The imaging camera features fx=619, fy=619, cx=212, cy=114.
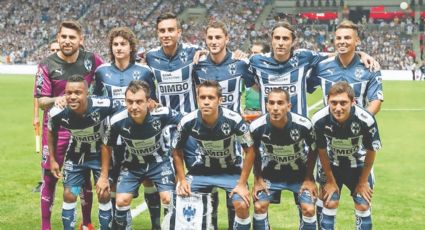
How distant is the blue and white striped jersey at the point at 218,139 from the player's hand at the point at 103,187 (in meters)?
0.77

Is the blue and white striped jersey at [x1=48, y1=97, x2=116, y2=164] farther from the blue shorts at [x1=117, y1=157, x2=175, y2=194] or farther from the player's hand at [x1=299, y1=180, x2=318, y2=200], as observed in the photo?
the player's hand at [x1=299, y1=180, x2=318, y2=200]

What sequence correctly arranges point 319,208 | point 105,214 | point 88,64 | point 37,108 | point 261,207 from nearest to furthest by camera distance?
1. point 261,207
2. point 105,214
3. point 319,208
4. point 88,64
5. point 37,108

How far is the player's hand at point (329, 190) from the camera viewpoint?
19.4 ft

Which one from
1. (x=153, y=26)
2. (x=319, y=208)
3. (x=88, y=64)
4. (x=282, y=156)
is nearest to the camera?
(x=282, y=156)

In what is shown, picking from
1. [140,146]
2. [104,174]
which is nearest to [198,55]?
[140,146]

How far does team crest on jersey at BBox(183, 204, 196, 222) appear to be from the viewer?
19.1 ft

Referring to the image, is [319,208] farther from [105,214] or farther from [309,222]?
[105,214]

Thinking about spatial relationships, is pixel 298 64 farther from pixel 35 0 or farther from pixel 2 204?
pixel 35 0

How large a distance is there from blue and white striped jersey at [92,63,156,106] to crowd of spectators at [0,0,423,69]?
3274 centimetres

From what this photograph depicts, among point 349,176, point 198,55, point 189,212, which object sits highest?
point 198,55

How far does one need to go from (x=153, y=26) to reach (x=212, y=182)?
4195cm

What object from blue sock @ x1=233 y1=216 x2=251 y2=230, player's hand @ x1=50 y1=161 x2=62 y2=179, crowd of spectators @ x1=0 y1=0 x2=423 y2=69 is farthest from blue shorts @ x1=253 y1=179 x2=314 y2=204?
crowd of spectators @ x1=0 y1=0 x2=423 y2=69

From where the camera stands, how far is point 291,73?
6594 millimetres

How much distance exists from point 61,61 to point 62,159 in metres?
1.06
